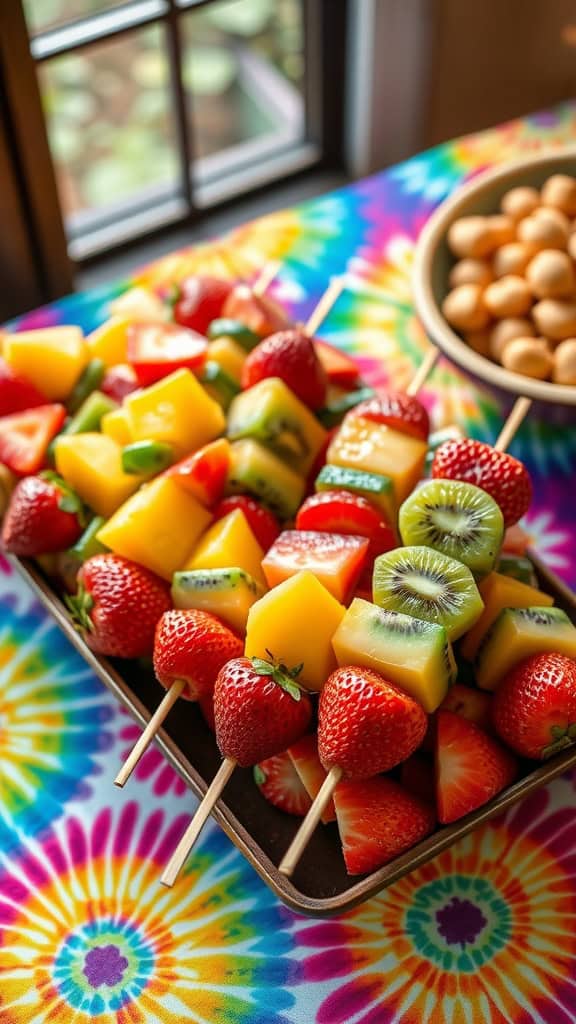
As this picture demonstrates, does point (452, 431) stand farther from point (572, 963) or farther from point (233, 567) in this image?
point (572, 963)

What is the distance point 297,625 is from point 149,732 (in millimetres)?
164

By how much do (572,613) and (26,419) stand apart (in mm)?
633

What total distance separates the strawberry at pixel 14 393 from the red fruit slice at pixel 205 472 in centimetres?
24

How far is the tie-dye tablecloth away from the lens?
0.99 metres

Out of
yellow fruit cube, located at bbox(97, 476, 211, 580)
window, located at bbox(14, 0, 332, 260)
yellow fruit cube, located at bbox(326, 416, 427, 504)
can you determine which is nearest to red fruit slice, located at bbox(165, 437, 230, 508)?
yellow fruit cube, located at bbox(97, 476, 211, 580)

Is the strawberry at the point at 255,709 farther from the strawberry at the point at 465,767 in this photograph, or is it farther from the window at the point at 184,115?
the window at the point at 184,115

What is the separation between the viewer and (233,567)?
1053 mm

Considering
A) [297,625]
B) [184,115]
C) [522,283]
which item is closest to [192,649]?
[297,625]

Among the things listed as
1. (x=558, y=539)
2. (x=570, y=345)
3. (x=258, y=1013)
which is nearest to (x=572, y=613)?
(x=558, y=539)

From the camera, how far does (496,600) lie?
1.04 metres

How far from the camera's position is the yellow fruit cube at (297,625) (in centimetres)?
96

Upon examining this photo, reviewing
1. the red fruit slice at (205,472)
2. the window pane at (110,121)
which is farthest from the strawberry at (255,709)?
the window pane at (110,121)

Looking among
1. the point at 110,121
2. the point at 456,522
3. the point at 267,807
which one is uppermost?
the point at 456,522

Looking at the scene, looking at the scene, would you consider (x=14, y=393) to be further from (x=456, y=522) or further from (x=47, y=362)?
(x=456, y=522)
